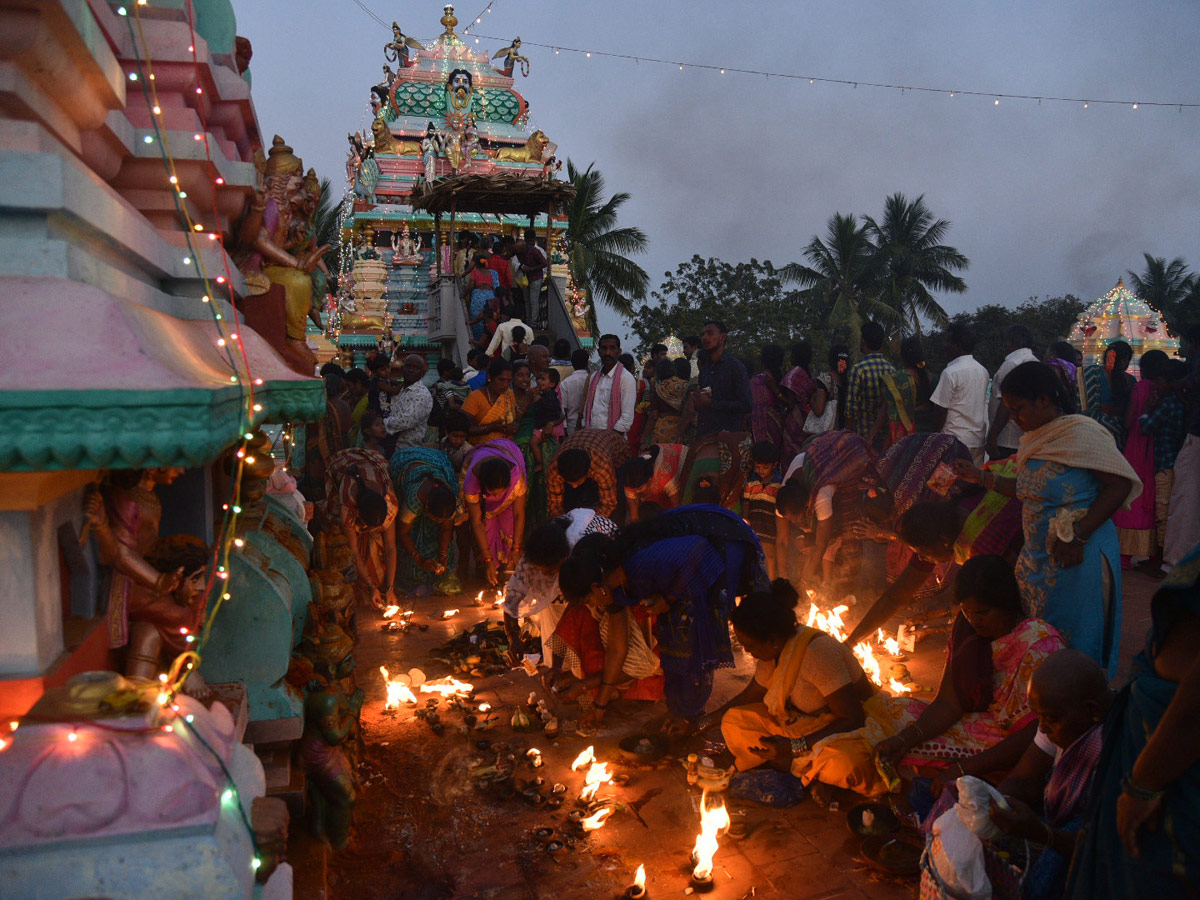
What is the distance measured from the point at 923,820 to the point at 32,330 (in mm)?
3466

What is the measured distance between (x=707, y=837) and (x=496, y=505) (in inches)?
174

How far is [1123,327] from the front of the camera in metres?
14.0

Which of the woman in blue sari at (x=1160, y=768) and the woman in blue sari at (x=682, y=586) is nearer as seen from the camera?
the woman in blue sari at (x=1160, y=768)

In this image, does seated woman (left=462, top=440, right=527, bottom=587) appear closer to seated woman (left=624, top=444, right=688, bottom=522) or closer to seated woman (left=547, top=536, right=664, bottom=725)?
seated woman (left=624, top=444, right=688, bottom=522)

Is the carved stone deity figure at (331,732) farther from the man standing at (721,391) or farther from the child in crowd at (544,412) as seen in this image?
the man standing at (721,391)

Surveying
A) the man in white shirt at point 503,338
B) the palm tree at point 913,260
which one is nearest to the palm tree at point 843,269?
the palm tree at point 913,260

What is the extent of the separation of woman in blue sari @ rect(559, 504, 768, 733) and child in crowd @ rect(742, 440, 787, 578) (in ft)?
6.19

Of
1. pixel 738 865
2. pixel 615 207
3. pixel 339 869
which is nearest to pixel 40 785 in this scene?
pixel 339 869

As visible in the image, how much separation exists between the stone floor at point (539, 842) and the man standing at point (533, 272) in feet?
30.6

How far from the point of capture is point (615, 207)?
94.1 feet

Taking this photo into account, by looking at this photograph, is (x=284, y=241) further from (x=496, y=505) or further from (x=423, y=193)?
(x=423, y=193)

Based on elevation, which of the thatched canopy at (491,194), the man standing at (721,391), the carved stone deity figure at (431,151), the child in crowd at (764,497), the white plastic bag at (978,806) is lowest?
the white plastic bag at (978,806)

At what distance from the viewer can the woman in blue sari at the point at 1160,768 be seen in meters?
2.00

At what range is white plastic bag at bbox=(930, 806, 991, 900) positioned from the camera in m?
2.71
